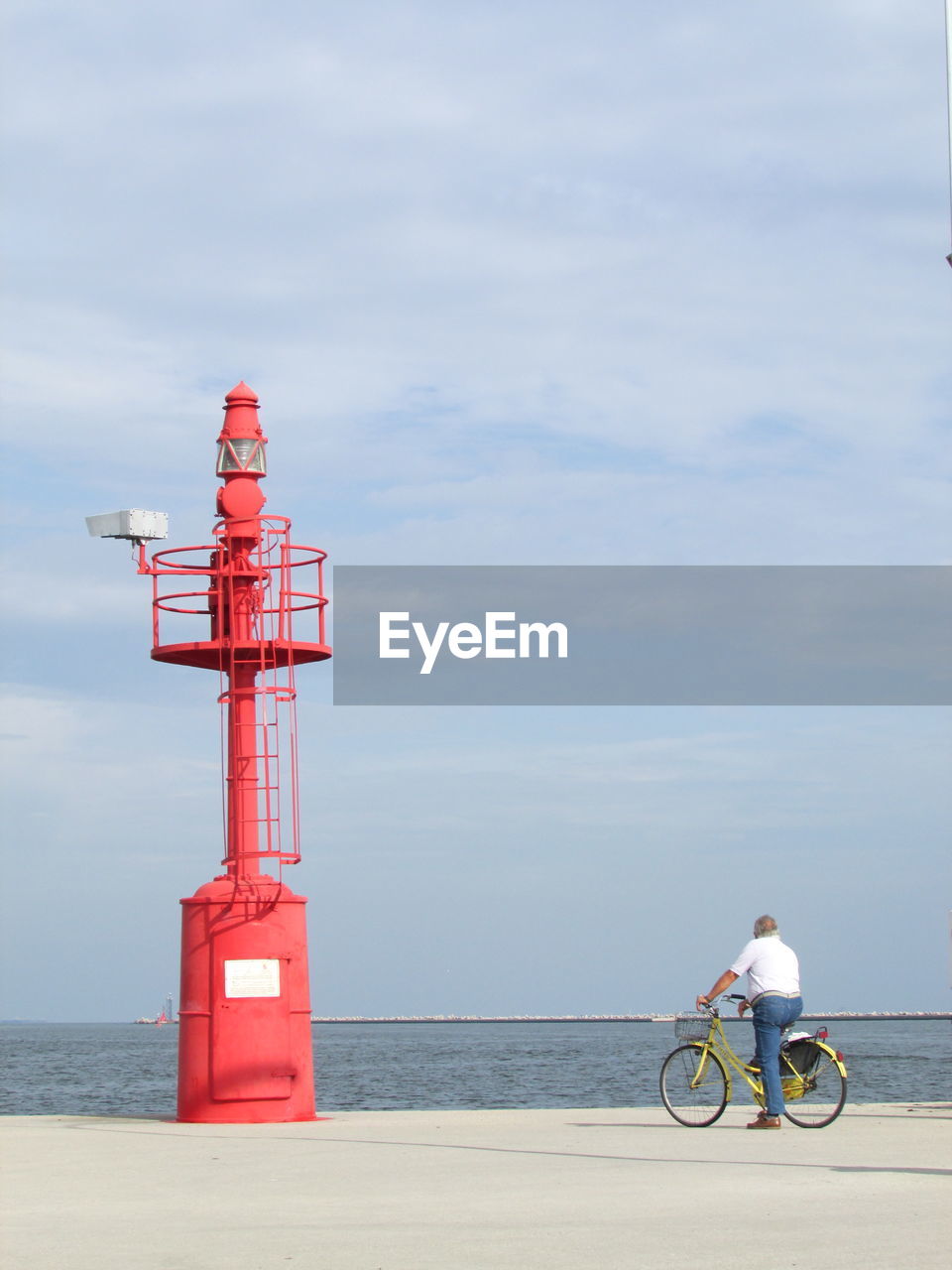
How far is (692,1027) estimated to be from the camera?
14906mm

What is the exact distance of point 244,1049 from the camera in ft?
54.7

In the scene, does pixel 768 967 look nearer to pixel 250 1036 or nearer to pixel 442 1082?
pixel 250 1036

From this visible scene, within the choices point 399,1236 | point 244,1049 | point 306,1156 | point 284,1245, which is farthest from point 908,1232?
point 244,1049

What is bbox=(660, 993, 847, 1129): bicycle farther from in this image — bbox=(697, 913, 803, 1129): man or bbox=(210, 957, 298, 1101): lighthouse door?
bbox=(210, 957, 298, 1101): lighthouse door

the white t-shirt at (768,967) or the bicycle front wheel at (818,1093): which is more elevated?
the white t-shirt at (768,967)

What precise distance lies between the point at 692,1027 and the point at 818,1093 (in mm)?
1305

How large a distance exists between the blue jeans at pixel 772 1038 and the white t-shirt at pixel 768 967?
0.34 feet

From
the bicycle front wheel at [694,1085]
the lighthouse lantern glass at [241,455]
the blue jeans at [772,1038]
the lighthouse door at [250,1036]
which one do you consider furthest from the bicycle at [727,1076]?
the lighthouse lantern glass at [241,455]

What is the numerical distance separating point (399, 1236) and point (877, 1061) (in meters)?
85.6

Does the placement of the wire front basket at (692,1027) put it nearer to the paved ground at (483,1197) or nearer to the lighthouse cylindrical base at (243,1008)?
the paved ground at (483,1197)

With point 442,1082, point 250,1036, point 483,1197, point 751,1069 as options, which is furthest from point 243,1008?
point 442,1082

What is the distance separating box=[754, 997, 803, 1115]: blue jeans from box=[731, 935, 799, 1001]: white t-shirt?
10 cm

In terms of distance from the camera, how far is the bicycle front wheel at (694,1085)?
14625 mm

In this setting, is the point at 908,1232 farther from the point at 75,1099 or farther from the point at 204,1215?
the point at 75,1099
